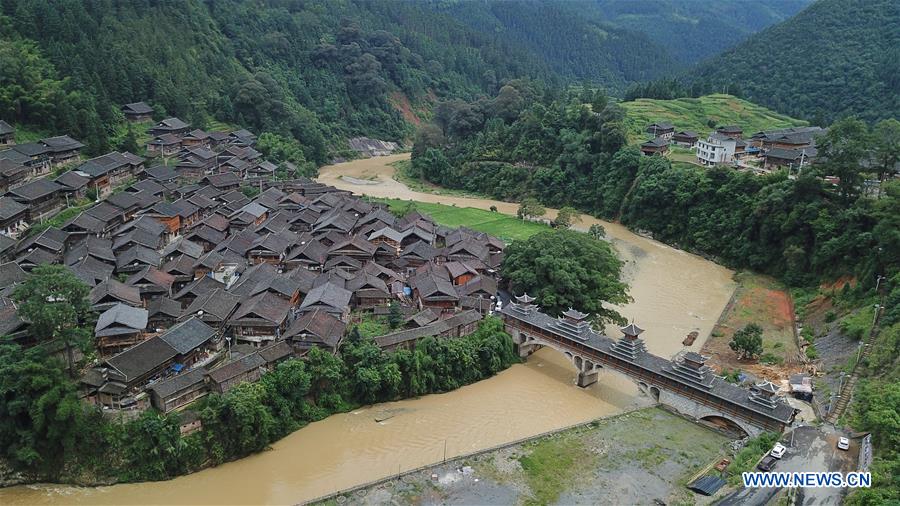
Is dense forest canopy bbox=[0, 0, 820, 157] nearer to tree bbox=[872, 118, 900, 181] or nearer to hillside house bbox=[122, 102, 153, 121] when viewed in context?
hillside house bbox=[122, 102, 153, 121]

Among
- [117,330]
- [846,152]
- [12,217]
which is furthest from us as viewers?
[846,152]

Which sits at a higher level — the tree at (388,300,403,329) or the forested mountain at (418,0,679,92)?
the forested mountain at (418,0,679,92)

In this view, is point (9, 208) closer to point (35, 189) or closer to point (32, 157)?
point (35, 189)

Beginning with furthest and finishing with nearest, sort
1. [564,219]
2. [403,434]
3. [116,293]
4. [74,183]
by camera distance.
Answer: [564,219], [74,183], [116,293], [403,434]

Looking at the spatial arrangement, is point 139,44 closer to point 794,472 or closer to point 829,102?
point 794,472

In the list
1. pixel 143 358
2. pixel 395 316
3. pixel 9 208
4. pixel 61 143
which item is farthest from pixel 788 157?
pixel 61 143

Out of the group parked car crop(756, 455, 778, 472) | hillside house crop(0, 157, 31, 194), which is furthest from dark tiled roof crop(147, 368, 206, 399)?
hillside house crop(0, 157, 31, 194)
